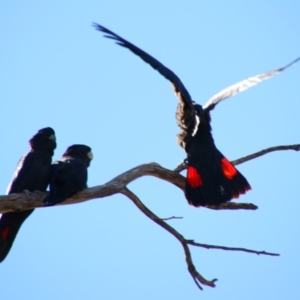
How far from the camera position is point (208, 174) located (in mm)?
7203

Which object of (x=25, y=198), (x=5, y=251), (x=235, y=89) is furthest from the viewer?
(x=235, y=89)

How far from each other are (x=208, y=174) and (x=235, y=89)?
1.02 metres

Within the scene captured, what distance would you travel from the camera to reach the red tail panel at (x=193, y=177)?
277 inches

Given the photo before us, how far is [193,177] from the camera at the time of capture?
7.14 m

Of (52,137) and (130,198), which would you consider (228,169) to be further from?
(52,137)

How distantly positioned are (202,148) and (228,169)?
16.9 inches

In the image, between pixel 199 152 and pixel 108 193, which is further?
pixel 199 152

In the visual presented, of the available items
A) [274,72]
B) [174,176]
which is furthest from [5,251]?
[274,72]

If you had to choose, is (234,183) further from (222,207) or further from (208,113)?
(208,113)

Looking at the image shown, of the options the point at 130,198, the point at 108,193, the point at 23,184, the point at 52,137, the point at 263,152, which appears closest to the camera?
the point at 108,193

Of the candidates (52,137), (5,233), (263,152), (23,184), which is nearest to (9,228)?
(5,233)

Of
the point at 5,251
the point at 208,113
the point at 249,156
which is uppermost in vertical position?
the point at 208,113

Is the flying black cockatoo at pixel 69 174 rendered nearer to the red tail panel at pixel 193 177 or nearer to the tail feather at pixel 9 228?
the tail feather at pixel 9 228

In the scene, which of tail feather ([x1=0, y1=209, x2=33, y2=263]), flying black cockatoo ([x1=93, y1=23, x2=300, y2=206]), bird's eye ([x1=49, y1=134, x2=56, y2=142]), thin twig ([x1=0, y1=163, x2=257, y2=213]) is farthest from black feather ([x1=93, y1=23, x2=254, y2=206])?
tail feather ([x1=0, y1=209, x2=33, y2=263])
